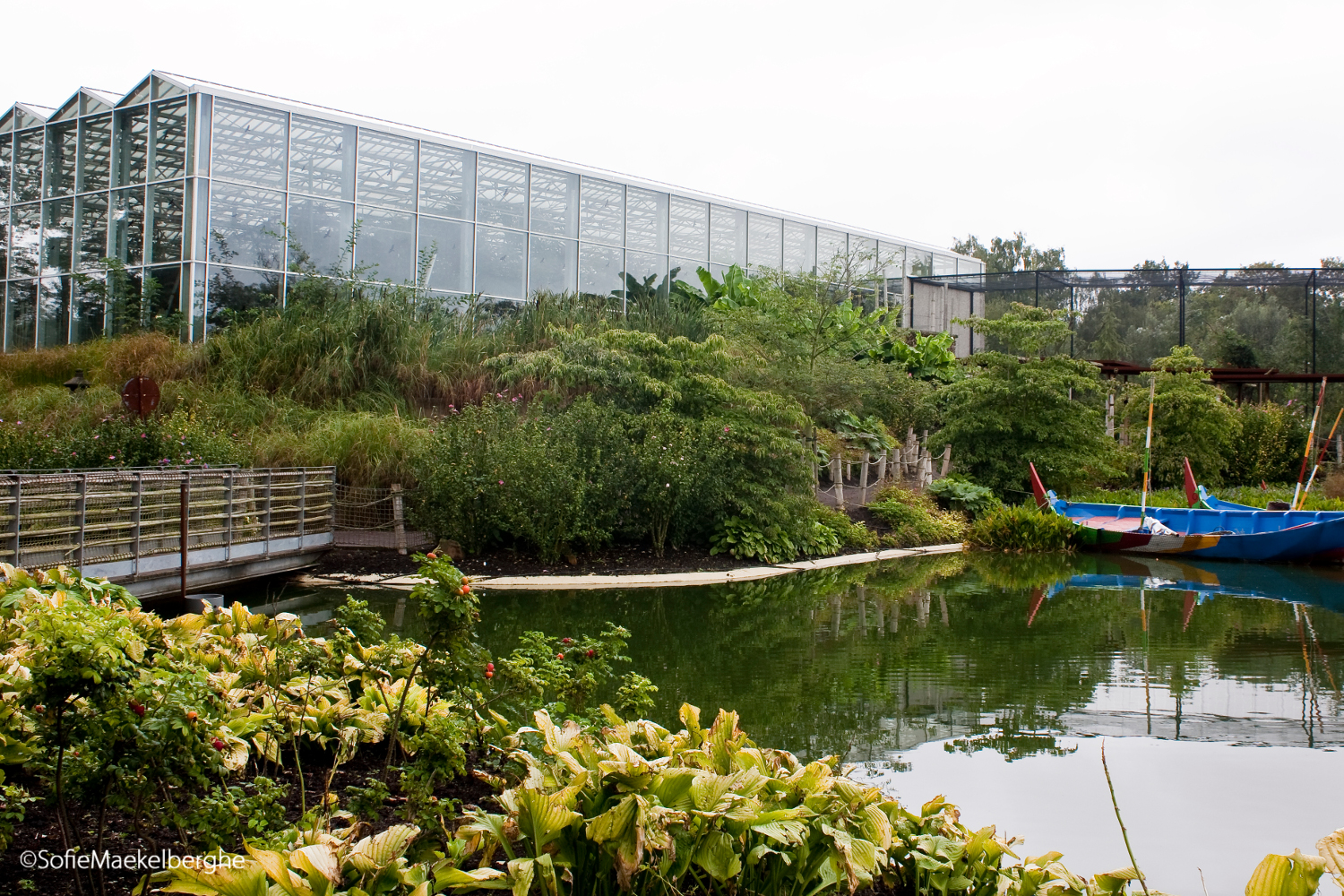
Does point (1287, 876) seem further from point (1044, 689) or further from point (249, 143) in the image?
point (249, 143)

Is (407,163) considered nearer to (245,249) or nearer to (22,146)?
(245,249)

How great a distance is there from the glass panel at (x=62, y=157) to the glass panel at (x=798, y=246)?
18.6m

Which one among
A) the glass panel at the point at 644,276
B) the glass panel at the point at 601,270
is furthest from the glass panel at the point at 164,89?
the glass panel at the point at 644,276

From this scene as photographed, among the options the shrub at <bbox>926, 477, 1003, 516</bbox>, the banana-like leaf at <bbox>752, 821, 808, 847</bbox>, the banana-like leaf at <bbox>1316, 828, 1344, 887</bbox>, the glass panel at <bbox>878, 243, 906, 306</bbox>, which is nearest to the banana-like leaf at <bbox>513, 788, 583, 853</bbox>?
the banana-like leaf at <bbox>752, 821, 808, 847</bbox>

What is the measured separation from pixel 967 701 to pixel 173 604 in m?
7.38

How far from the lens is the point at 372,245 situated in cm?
2131

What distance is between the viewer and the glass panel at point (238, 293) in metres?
19.3

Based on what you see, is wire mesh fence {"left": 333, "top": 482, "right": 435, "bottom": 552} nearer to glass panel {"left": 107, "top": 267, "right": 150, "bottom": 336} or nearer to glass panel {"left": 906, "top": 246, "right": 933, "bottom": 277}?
glass panel {"left": 107, "top": 267, "right": 150, "bottom": 336}

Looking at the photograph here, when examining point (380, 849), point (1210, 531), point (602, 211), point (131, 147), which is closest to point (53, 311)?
point (131, 147)

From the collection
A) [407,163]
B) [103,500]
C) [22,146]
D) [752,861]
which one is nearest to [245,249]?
[407,163]

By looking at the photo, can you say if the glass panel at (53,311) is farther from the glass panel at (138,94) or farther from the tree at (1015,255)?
the tree at (1015,255)

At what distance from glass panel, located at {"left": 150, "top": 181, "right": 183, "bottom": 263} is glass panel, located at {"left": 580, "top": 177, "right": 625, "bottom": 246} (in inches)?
365

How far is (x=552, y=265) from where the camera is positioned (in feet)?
78.7

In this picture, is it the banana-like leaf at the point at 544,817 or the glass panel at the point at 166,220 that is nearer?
the banana-like leaf at the point at 544,817
